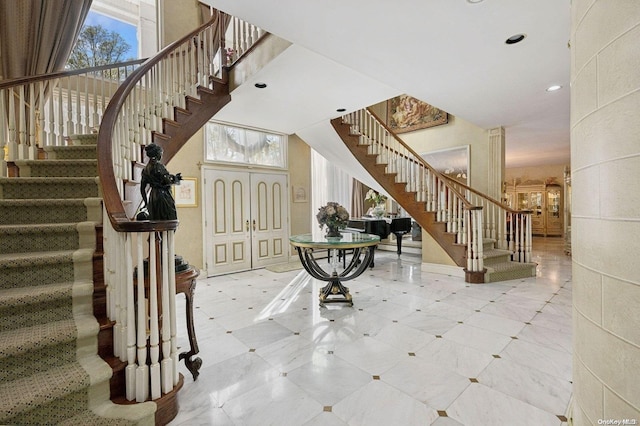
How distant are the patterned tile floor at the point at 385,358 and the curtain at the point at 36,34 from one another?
355 cm

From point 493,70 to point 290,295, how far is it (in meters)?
3.95

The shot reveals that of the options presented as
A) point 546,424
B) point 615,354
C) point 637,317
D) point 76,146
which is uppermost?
point 76,146

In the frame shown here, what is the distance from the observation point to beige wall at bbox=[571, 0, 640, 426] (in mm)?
878

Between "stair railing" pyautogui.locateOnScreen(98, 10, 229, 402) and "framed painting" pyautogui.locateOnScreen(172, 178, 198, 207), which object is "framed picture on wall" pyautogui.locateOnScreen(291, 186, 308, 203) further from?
"stair railing" pyautogui.locateOnScreen(98, 10, 229, 402)

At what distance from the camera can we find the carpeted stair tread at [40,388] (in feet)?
4.11

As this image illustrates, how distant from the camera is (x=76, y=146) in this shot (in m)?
2.89

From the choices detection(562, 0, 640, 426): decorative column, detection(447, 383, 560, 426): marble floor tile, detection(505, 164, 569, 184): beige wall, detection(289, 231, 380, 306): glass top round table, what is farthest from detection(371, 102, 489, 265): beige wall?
detection(505, 164, 569, 184): beige wall

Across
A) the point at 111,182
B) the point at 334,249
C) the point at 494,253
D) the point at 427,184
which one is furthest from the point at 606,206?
the point at 494,253

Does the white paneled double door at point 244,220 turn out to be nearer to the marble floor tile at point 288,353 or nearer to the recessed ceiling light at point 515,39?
the marble floor tile at point 288,353

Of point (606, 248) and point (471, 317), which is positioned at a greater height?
point (606, 248)

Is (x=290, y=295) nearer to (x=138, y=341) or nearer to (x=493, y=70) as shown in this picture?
(x=138, y=341)

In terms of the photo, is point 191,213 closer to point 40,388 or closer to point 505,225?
point 40,388

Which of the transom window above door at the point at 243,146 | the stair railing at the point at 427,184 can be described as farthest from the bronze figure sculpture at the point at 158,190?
the stair railing at the point at 427,184

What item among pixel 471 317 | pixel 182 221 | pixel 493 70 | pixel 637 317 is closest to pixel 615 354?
pixel 637 317
